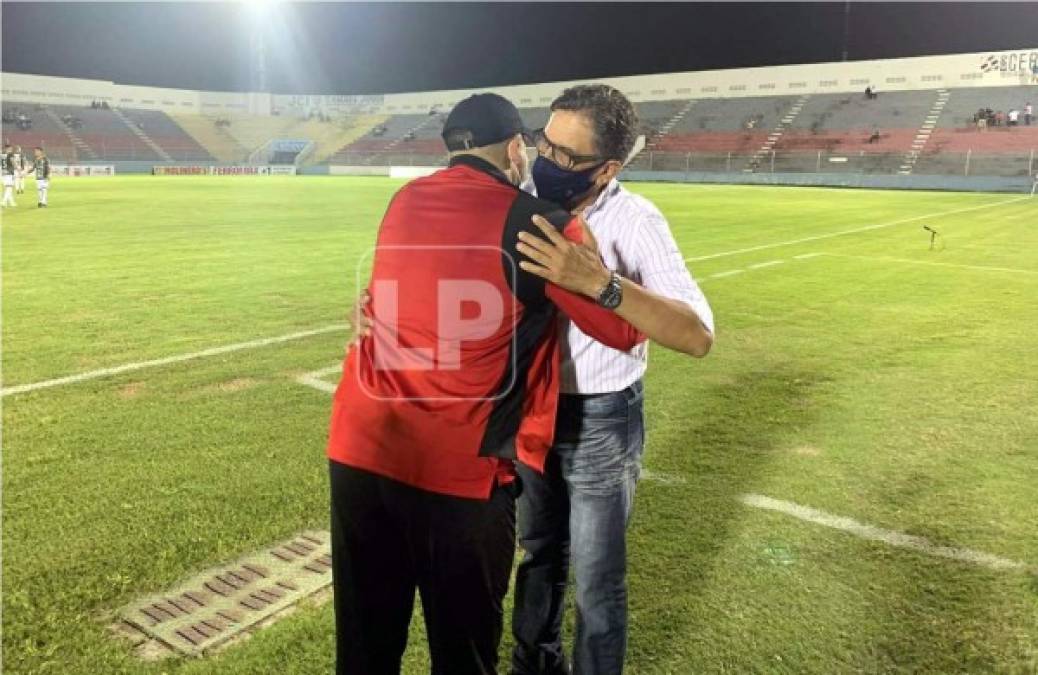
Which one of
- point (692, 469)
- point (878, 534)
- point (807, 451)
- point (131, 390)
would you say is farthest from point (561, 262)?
point (131, 390)

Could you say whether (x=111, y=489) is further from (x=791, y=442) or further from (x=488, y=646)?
(x=791, y=442)

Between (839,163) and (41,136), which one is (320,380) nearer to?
(839,163)

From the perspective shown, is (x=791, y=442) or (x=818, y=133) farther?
(x=818, y=133)

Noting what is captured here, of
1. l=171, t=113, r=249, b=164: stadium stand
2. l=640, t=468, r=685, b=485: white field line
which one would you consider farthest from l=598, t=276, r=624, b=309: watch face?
l=171, t=113, r=249, b=164: stadium stand

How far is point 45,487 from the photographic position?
414cm

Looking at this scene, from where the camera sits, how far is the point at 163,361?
6.61m

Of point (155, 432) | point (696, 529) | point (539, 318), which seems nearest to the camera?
point (539, 318)

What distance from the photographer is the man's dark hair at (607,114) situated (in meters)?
2.23

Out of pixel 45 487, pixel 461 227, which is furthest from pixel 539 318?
pixel 45 487

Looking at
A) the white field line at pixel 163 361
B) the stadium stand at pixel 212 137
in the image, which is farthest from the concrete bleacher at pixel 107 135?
the white field line at pixel 163 361

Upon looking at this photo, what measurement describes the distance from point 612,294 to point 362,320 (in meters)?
0.68

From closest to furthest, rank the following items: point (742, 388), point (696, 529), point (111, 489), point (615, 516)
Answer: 1. point (615, 516)
2. point (696, 529)
3. point (111, 489)
4. point (742, 388)

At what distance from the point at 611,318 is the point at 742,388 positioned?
474 cm

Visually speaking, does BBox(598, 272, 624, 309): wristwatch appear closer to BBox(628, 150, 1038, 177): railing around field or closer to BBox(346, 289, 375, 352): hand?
BBox(346, 289, 375, 352): hand
